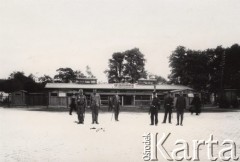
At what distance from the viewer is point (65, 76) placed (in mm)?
95562

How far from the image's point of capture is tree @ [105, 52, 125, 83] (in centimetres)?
7431

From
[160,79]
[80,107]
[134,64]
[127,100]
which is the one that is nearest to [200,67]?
[127,100]

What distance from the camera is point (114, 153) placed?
7.87m

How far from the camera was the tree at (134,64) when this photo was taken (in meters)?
68.9

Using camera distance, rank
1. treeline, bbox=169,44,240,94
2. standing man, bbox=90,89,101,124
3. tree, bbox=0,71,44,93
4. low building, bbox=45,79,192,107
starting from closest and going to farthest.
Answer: standing man, bbox=90,89,101,124 → low building, bbox=45,79,192,107 → treeline, bbox=169,44,240,94 → tree, bbox=0,71,44,93

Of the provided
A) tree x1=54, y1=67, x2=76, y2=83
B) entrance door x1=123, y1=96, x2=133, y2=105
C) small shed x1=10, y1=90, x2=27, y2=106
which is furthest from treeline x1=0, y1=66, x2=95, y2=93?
small shed x1=10, y1=90, x2=27, y2=106

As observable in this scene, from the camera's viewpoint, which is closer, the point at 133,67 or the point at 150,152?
the point at 150,152

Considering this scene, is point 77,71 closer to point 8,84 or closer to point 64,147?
point 8,84

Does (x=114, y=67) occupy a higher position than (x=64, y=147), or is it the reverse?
(x=114, y=67)

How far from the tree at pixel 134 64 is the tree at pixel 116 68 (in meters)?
1.29

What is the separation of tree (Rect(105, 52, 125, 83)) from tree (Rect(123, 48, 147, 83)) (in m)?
1.29

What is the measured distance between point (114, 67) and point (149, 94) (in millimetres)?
24034

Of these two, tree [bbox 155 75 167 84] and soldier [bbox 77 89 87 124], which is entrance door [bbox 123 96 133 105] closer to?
soldier [bbox 77 89 87 124]

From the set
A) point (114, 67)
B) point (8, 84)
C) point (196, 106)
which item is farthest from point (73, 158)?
point (114, 67)
